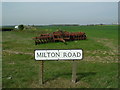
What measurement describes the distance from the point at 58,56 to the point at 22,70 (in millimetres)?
2377

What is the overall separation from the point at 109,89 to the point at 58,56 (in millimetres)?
1705

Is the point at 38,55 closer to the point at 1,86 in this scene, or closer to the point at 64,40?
the point at 1,86

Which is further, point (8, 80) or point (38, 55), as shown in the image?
point (8, 80)

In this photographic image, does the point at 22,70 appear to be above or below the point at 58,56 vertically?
below

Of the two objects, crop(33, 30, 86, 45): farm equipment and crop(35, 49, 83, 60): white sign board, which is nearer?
crop(35, 49, 83, 60): white sign board

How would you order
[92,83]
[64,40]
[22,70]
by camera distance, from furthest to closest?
[64,40]
[22,70]
[92,83]

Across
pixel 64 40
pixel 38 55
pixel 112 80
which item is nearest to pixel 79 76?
pixel 112 80

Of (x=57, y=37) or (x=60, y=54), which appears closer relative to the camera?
(x=60, y=54)

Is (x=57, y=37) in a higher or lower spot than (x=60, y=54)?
higher

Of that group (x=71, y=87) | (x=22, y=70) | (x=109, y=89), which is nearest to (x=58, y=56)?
(x=71, y=87)

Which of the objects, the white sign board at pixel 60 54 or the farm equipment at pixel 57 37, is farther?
the farm equipment at pixel 57 37

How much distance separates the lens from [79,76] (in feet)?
17.8

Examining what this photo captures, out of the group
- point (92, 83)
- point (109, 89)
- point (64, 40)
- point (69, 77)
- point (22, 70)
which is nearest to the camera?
point (109, 89)

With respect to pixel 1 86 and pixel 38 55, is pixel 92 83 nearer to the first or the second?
pixel 38 55
